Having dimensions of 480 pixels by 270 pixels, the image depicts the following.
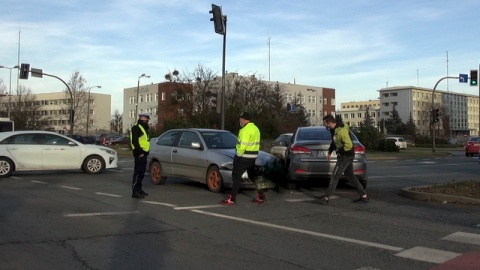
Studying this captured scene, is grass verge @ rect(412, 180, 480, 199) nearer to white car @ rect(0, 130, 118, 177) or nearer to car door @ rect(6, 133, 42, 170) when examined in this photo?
white car @ rect(0, 130, 118, 177)

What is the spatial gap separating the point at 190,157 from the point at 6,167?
275 inches

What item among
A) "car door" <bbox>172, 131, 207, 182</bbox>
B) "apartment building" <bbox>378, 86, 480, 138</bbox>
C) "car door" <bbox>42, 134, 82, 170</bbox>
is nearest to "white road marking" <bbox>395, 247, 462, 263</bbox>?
"car door" <bbox>172, 131, 207, 182</bbox>

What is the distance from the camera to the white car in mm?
15102

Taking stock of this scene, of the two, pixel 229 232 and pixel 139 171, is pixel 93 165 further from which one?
pixel 229 232

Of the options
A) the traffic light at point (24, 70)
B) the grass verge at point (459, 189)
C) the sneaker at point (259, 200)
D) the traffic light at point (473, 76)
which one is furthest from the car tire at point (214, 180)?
the traffic light at point (473, 76)

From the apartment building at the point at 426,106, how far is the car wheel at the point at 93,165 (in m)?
108

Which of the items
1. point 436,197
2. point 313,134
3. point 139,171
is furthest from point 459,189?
point 139,171

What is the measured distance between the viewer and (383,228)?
7.30m

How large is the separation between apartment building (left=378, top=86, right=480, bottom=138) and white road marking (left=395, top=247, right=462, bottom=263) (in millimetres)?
115089

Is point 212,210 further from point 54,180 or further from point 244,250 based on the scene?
point 54,180

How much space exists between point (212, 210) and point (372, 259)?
151 inches

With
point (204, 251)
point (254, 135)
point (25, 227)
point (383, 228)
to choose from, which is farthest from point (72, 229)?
point (383, 228)

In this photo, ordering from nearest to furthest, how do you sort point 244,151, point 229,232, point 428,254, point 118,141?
1. point 428,254
2. point 229,232
3. point 244,151
4. point 118,141

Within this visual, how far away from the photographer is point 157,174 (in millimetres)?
12875
